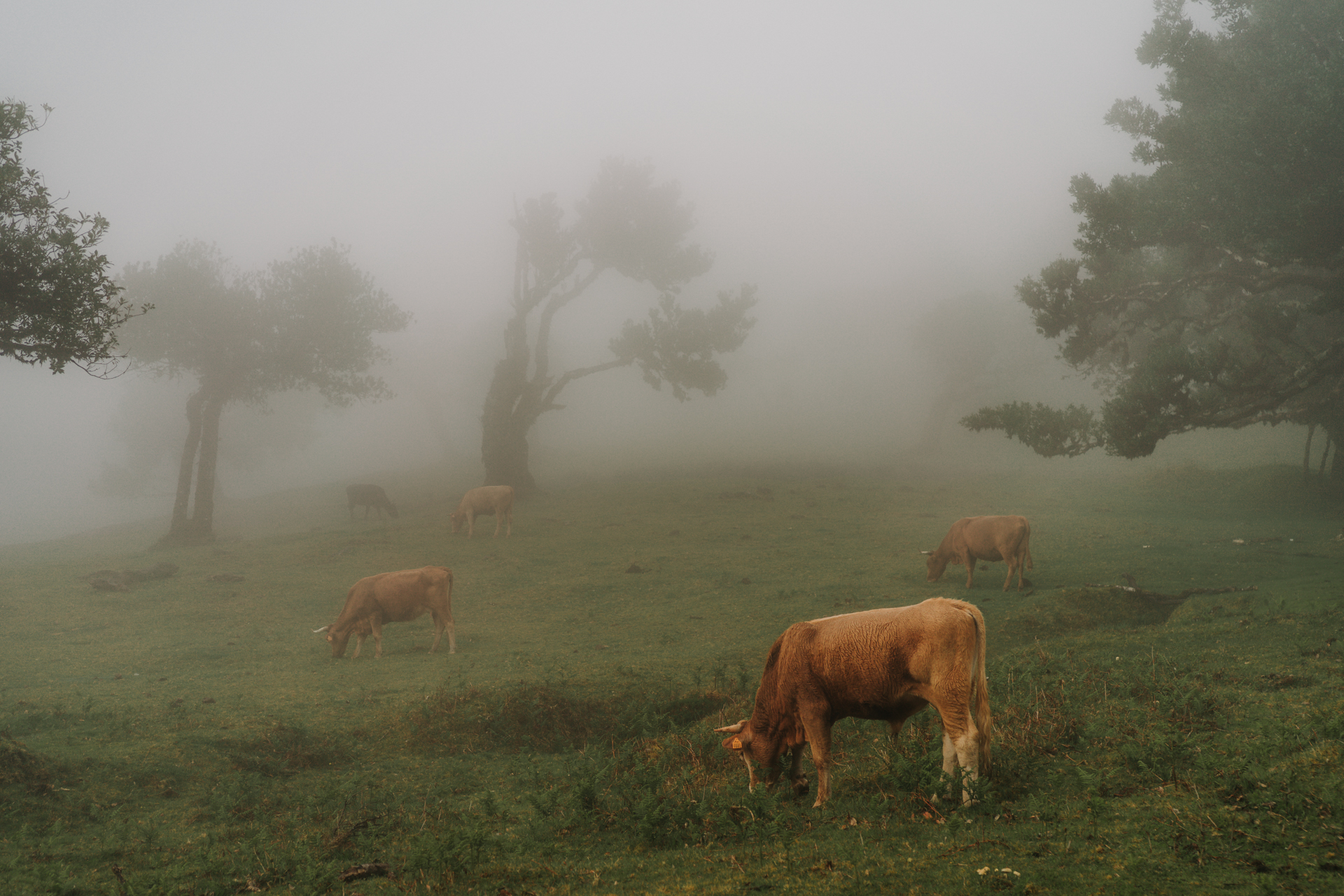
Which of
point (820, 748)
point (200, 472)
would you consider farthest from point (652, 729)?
point (200, 472)

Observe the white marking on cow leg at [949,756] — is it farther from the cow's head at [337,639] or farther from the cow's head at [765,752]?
the cow's head at [337,639]

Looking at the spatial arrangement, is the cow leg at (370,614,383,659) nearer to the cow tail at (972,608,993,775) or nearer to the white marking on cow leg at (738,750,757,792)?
the white marking on cow leg at (738,750,757,792)

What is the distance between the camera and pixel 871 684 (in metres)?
7.39

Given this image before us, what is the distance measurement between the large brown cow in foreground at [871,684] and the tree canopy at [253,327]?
114 ft

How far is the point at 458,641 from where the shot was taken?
1772 cm

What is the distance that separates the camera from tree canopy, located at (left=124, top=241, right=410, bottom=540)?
37.1m

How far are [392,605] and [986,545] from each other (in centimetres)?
1388

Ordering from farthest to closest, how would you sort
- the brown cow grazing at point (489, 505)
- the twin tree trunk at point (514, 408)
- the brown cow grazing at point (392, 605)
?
the twin tree trunk at point (514, 408) < the brown cow grazing at point (489, 505) < the brown cow grazing at point (392, 605)

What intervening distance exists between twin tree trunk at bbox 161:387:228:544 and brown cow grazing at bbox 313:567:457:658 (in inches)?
786

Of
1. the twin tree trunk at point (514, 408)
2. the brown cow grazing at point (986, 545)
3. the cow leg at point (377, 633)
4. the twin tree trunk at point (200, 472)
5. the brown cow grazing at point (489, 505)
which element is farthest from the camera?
the twin tree trunk at point (514, 408)

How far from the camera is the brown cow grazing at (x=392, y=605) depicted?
17.3 meters

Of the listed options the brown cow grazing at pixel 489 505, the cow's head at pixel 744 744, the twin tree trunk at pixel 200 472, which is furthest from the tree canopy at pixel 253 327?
the cow's head at pixel 744 744

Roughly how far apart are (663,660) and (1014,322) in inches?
2104

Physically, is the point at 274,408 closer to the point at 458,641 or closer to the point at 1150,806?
the point at 458,641
